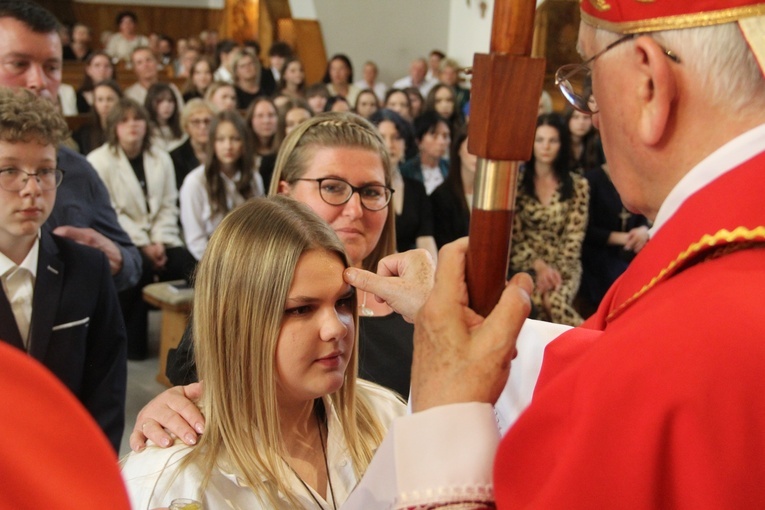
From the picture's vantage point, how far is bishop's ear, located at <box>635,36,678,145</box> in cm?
101

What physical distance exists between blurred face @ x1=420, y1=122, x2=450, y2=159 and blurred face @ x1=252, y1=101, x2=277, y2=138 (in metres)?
1.08

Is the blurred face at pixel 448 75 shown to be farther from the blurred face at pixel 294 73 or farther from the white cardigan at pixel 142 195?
the white cardigan at pixel 142 195

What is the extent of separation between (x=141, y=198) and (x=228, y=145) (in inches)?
25.7

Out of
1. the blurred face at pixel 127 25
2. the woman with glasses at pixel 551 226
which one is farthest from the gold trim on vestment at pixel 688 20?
the blurred face at pixel 127 25

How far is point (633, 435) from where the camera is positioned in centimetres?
91

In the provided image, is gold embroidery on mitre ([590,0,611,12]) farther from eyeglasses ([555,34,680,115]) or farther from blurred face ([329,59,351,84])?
blurred face ([329,59,351,84])

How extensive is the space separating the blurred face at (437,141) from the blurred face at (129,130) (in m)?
1.97

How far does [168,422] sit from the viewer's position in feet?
5.26

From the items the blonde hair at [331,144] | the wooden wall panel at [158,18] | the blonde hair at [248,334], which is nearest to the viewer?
the blonde hair at [248,334]

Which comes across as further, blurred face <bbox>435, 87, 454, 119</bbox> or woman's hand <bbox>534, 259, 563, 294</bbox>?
blurred face <bbox>435, 87, 454, 119</bbox>

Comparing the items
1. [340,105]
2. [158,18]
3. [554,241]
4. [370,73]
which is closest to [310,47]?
[370,73]

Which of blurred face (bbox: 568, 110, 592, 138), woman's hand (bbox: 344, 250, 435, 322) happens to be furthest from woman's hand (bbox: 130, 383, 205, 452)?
blurred face (bbox: 568, 110, 592, 138)

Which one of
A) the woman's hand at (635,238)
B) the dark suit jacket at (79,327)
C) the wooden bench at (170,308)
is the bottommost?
the wooden bench at (170,308)

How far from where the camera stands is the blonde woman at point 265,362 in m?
1.53
